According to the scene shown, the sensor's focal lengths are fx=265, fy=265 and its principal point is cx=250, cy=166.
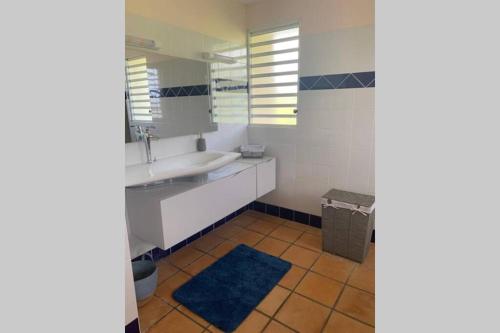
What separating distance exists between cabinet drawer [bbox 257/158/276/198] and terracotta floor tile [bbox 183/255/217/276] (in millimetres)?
717

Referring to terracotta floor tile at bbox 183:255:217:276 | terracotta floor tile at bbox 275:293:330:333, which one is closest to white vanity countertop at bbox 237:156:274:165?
terracotta floor tile at bbox 183:255:217:276

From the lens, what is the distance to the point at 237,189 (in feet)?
7.23

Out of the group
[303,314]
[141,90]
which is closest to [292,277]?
[303,314]

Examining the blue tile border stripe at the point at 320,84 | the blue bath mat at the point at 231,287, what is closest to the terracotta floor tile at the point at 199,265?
the blue bath mat at the point at 231,287

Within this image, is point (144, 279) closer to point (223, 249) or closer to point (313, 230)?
point (223, 249)

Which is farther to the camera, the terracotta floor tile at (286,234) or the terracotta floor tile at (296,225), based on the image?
the terracotta floor tile at (296,225)

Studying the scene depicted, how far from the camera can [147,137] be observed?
192 centimetres

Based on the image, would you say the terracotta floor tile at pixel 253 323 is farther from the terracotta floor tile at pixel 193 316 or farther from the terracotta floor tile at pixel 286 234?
the terracotta floor tile at pixel 286 234

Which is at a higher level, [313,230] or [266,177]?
[266,177]

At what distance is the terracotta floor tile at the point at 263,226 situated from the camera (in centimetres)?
268

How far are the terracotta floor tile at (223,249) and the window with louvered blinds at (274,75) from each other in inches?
50.1

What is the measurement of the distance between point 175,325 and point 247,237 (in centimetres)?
111

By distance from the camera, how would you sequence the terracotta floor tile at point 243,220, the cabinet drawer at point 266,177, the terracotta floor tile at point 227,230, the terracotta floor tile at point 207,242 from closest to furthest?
the terracotta floor tile at point 207,242, the cabinet drawer at point 266,177, the terracotta floor tile at point 227,230, the terracotta floor tile at point 243,220
